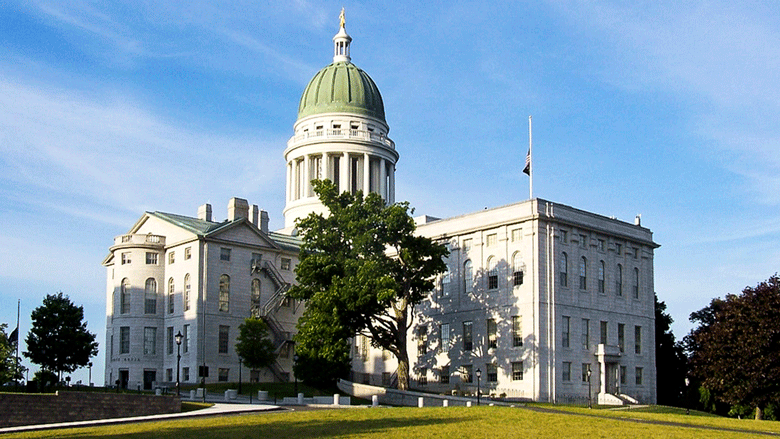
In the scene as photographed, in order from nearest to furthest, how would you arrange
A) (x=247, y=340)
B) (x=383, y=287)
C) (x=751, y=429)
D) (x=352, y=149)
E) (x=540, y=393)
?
(x=751, y=429) → (x=383, y=287) → (x=540, y=393) → (x=247, y=340) → (x=352, y=149)

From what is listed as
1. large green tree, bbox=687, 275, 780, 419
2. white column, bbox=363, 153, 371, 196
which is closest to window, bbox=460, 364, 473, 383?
large green tree, bbox=687, 275, 780, 419

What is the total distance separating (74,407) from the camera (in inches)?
1849

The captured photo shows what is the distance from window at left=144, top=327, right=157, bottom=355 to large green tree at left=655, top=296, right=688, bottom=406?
137 feet

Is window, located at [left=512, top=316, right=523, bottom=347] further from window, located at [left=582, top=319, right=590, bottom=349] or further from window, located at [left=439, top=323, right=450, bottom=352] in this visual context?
window, located at [left=439, top=323, right=450, bottom=352]

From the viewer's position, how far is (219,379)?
8031 cm

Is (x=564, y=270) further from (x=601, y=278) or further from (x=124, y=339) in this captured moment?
(x=124, y=339)

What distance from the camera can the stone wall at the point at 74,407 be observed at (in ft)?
147

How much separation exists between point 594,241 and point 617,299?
5.10 meters

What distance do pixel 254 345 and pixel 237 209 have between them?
16607mm

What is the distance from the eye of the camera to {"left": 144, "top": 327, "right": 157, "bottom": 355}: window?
274ft

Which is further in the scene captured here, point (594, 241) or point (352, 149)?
point (352, 149)

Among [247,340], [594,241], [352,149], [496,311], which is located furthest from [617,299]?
[352,149]

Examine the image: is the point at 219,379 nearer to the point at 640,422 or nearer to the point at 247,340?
the point at 247,340

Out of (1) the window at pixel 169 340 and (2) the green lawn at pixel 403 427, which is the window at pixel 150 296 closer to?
(1) the window at pixel 169 340
